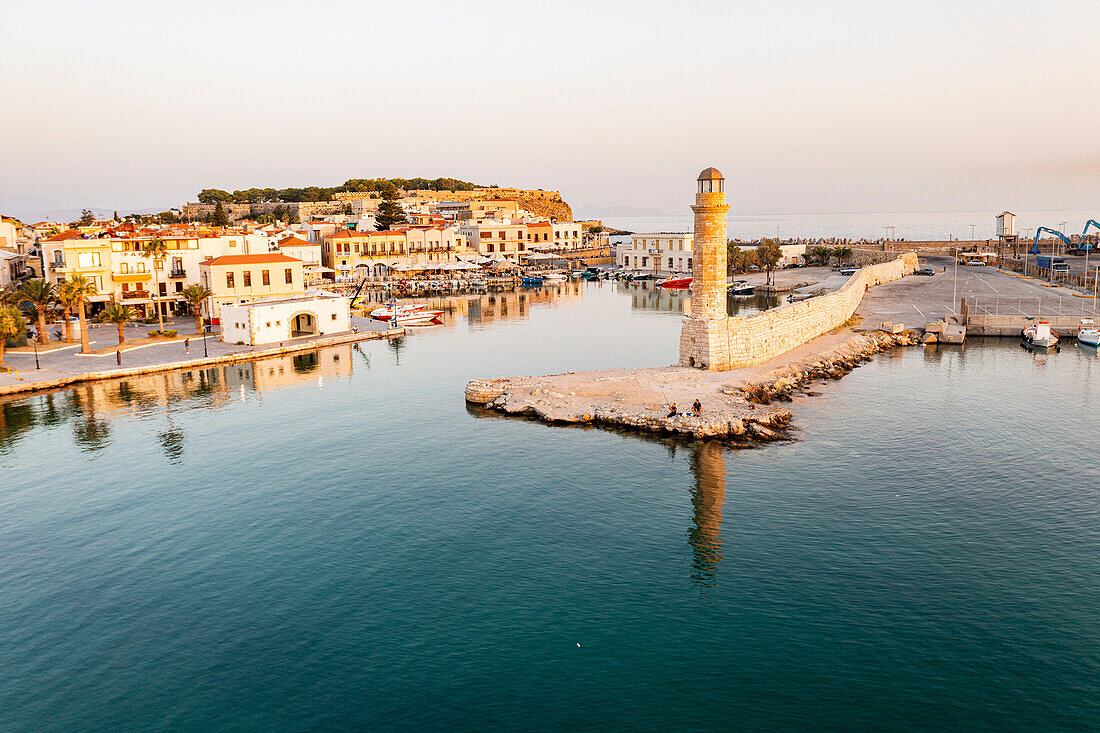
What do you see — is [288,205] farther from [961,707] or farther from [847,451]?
[961,707]

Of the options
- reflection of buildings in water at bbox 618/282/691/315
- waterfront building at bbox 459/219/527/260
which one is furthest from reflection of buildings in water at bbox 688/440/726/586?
waterfront building at bbox 459/219/527/260

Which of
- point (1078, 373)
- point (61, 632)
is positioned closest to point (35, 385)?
point (61, 632)

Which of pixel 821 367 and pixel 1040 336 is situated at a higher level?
pixel 1040 336

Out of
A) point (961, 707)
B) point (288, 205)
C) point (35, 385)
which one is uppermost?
point (288, 205)

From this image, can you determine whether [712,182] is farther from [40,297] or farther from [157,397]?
[40,297]

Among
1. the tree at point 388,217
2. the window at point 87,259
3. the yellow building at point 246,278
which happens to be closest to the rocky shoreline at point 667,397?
the yellow building at point 246,278

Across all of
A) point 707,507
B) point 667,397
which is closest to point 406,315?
point 667,397
